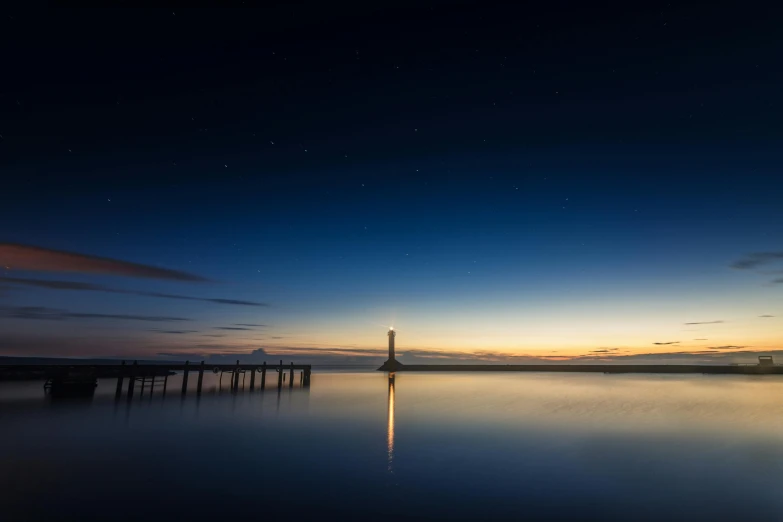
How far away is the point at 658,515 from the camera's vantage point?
49.9 ft

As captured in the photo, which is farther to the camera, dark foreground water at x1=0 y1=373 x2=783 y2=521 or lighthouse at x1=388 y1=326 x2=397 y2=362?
lighthouse at x1=388 y1=326 x2=397 y2=362

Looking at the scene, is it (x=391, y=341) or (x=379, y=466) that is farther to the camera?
(x=391, y=341)

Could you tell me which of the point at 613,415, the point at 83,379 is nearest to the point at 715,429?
the point at 613,415

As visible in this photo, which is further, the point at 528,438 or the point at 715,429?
the point at 715,429

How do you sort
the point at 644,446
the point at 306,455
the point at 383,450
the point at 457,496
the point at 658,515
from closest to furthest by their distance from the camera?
the point at 658,515
the point at 457,496
the point at 306,455
the point at 383,450
the point at 644,446

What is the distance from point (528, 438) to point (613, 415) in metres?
16.6

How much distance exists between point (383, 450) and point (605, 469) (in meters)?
11.3

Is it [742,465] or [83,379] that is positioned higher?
[83,379]

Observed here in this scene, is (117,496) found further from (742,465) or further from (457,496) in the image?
(742,465)

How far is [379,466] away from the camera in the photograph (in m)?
21.8

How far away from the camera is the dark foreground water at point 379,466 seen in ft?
50.3

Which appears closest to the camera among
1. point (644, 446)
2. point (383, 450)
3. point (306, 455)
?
point (306, 455)

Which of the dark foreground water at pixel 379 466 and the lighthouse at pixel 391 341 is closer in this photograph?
the dark foreground water at pixel 379 466

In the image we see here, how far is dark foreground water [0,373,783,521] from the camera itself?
15.3m
